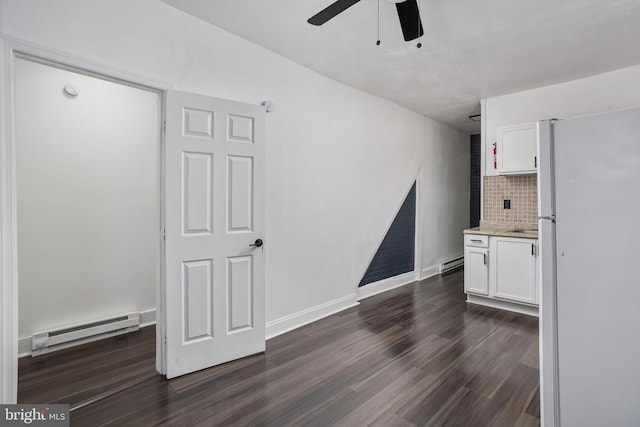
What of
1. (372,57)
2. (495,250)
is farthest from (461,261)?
(372,57)

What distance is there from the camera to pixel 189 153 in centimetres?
241

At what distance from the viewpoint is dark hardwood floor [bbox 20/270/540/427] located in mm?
1908

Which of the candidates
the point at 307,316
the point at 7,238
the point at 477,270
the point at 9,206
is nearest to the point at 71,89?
the point at 9,206

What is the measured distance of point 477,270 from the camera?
3.98 metres

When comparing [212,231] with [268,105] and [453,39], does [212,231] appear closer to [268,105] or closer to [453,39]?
[268,105]

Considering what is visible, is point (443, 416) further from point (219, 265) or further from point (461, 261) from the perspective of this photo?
point (461, 261)

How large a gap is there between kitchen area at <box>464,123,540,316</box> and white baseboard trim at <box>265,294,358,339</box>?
5.15ft

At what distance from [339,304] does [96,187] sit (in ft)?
9.09

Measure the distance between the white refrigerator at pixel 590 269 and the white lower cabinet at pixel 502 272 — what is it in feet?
8.46

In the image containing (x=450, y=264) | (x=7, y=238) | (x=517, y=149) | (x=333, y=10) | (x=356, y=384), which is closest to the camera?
(x=7, y=238)

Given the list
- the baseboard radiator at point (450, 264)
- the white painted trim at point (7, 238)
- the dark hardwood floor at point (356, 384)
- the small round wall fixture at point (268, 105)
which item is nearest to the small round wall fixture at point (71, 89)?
the white painted trim at point (7, 238)

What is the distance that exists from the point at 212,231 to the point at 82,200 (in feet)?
4.73

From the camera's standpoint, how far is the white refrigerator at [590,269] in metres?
1.18

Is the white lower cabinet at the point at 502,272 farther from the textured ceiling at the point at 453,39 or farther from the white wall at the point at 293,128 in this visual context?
the textured ceiling at the point at 453,39
